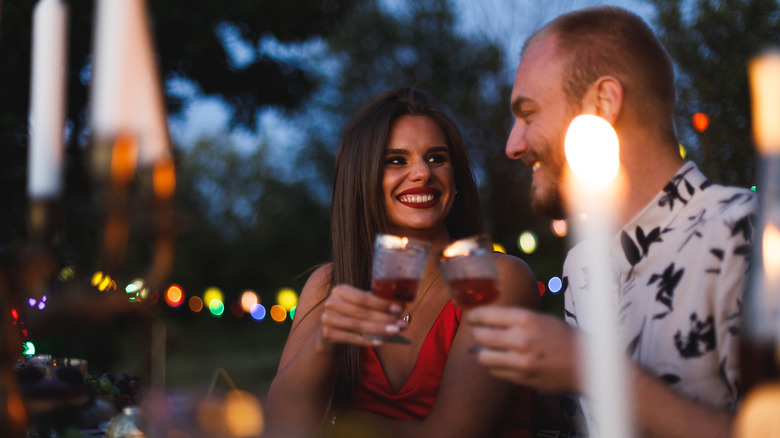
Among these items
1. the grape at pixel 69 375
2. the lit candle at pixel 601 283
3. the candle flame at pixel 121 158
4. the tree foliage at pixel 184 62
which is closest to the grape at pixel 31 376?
the grape at pixel 69 375

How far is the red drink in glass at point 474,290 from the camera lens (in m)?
1.92

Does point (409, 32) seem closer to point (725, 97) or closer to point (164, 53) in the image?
point (725, 97)

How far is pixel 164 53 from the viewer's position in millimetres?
6832

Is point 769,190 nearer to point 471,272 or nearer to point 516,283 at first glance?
point 471,272

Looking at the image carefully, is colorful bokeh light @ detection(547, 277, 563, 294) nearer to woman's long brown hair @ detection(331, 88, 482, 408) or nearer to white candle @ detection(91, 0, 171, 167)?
woman's long brown hair @ detection(331, 88, 482, 408)

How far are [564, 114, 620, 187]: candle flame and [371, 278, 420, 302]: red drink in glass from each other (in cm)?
128

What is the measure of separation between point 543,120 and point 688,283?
76cm

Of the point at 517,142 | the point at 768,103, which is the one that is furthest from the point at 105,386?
the point at 768,103

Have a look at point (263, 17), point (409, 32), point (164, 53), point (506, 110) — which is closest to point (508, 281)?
point (164, 53)

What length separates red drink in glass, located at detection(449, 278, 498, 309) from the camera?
A: 1.92 metres

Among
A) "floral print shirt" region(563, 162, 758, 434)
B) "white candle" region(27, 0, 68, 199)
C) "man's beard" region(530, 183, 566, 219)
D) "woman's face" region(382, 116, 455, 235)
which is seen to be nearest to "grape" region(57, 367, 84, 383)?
"white candle" region(27, 0, 68, 199)

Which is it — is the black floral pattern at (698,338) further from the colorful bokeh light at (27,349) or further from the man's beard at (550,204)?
the colorful bokeh light at (27,349)

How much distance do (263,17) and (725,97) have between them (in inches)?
224

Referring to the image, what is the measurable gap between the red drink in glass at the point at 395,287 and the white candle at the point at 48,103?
3.37 feet
